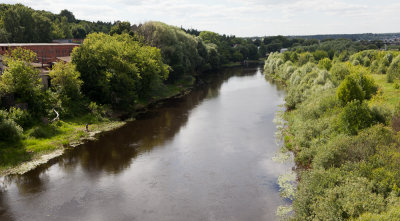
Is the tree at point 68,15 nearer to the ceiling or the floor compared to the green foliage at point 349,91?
nearer to the ceiling

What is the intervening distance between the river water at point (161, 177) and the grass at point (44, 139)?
7.68ft

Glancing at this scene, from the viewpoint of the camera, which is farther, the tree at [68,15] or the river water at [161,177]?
the tree at [68,15]

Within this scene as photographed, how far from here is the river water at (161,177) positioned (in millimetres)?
24938

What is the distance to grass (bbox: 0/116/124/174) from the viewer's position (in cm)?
3328

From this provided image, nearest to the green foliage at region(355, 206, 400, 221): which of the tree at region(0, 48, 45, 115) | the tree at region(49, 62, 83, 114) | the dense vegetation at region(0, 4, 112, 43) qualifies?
the tree at region(0, 48, 45, 115)

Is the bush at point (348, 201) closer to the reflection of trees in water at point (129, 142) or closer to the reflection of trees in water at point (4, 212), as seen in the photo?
the reflection of trees in water at point (129, 142)

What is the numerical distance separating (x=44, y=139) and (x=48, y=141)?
656 millimetres

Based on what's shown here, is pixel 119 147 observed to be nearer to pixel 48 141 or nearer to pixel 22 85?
pixel 48 141

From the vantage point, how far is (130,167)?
109ft

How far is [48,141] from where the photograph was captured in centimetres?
3803

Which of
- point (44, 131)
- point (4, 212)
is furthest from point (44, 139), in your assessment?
point (4, 212)

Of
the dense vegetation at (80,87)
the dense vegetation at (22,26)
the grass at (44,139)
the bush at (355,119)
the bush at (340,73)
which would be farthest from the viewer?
the dense vegetation at (22,26)

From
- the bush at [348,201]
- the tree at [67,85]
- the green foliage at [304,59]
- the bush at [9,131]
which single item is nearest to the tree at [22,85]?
the tree at [67,85]

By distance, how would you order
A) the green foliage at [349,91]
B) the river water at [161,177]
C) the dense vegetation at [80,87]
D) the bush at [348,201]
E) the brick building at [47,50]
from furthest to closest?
1. the brick building at [47,50]
2. the dense vegetation at [80,87]
3. the green foliage at [349,91]
4. the river water at [161,177]
5. the bush at [348,201]
